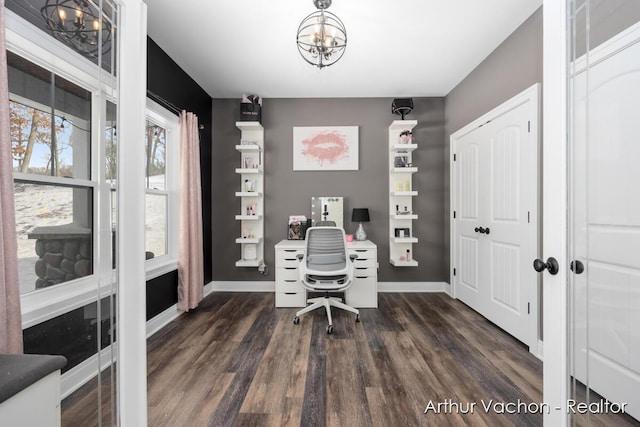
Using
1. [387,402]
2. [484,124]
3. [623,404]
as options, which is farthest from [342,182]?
[623,404]

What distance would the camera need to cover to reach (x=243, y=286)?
379cm

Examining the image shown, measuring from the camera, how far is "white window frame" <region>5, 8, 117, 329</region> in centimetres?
90

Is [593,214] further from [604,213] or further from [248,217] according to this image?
[248,217]

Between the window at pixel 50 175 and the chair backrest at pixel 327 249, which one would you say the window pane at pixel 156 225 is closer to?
the chair backrest at pixel 327 249

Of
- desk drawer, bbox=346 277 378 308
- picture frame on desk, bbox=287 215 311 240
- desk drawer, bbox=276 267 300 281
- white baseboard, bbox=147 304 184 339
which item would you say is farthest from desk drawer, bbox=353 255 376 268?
white baseboard, bbox=147 304 184 339

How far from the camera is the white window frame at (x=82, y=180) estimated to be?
35.6 inches

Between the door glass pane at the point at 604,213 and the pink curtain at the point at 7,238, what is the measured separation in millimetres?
1875

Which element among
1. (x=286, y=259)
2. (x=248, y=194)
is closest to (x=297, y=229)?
(x=286, y=259)

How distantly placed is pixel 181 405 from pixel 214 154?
10.0 ft

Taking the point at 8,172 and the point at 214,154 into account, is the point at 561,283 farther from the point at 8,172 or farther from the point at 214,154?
the point at 214,154

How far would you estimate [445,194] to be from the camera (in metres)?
3.71

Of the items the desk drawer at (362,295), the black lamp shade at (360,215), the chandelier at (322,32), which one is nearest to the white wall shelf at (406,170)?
the black lamp shade at (360,215)

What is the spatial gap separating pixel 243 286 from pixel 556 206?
3565 millimetres

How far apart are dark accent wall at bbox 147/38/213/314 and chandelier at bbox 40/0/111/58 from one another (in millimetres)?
1788
